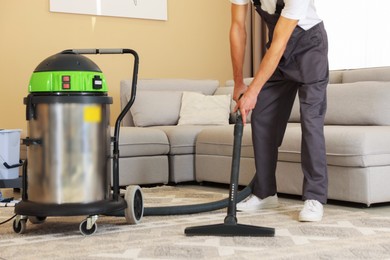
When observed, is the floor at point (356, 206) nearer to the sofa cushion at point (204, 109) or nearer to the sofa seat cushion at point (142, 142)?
the sofa seat cushion at point (142, 142)

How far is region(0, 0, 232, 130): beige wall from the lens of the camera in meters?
5.29

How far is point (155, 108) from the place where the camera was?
495 centimetres

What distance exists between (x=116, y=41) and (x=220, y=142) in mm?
2008

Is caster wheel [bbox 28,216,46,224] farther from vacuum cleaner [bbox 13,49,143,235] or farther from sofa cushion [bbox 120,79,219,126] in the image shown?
sofa cushion [bbox 120,79,219,126]

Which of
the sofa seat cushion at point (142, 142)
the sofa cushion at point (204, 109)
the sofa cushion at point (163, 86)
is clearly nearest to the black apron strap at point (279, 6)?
the sofa seat cushion at point (142, 142)

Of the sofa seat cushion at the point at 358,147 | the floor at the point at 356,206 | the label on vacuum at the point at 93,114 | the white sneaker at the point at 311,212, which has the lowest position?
the floor at the point at 356,206

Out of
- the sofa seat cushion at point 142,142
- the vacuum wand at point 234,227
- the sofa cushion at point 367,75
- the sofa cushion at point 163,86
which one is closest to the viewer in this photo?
the vacuum wand at point 234,227

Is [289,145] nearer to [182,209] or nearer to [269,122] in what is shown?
[269,122]

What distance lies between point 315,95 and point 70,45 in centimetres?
320

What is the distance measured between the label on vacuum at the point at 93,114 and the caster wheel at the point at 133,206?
14.3 inches

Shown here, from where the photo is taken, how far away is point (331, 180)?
3.32m

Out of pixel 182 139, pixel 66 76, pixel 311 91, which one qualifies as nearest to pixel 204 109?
pixel 182 139

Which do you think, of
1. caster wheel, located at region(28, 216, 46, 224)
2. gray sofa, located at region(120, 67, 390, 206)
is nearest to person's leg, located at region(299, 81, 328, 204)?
gray sofa, located at region(120, 67, 390, 206)

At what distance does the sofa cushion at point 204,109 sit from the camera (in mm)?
4887
